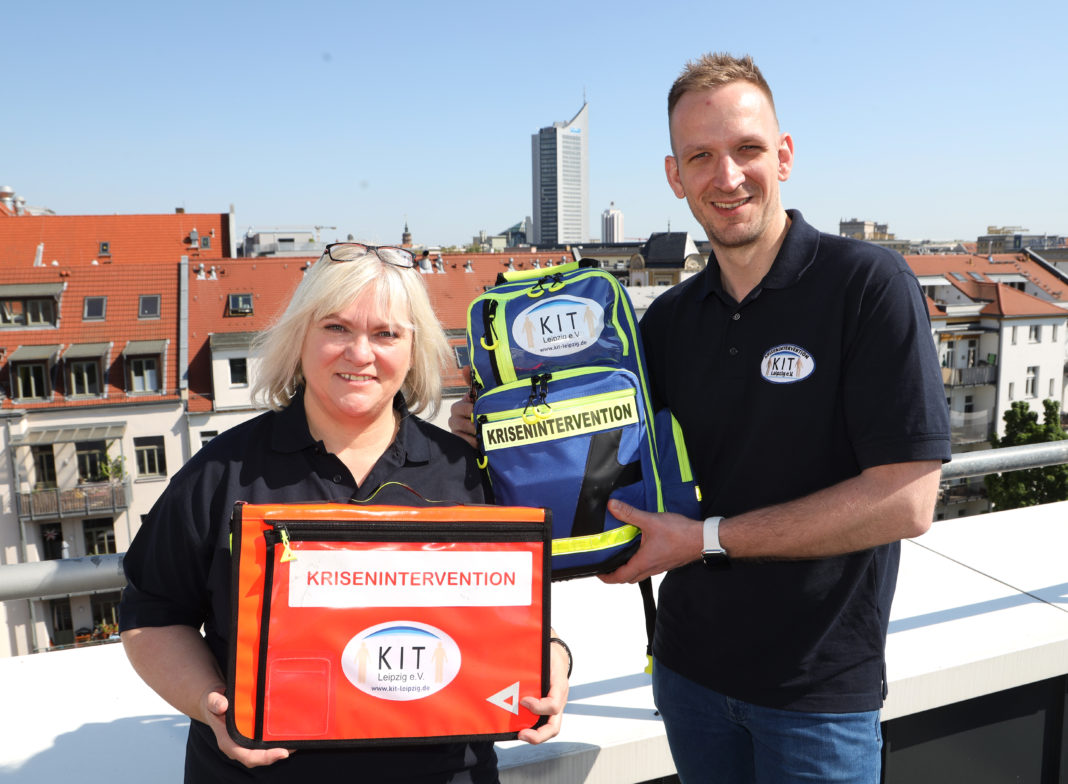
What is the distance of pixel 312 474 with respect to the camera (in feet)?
5.08

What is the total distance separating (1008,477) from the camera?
2381 centimetres

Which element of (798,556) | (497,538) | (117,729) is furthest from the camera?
(117,729)

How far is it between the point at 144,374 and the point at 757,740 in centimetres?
2454

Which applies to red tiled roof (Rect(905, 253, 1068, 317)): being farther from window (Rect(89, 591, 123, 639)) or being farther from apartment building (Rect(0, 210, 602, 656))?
window (Rect(89, 591, 123, 639))

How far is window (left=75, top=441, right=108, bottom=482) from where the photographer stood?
21734 mm

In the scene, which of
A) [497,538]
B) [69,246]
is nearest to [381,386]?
[497,538]

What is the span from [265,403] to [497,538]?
26.6 inches

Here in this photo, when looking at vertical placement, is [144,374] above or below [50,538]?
above

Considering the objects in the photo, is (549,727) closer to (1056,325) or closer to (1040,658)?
(1040,658)

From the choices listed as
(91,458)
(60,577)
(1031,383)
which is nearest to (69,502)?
(91,458)

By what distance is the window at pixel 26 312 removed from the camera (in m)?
23.1

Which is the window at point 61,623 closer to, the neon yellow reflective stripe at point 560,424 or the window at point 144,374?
the window at point 144,374

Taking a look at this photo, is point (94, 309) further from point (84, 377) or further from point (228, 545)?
point (228, 545)

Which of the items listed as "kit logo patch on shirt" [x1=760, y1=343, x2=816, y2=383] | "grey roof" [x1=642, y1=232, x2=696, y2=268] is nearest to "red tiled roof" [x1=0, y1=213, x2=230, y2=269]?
"grey roof" [x1=642, y1=232, x2=696, y2=268]
